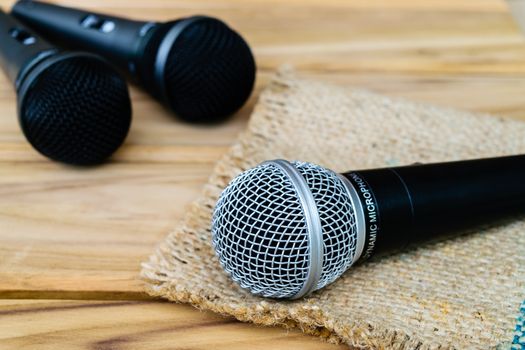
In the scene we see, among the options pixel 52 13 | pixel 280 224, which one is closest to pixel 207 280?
pixel 280 224

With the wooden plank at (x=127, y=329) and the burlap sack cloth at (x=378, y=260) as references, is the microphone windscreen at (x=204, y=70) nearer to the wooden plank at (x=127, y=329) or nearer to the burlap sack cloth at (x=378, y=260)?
the burlap sack cloth at (x=378, y=260)

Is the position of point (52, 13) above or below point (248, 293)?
above

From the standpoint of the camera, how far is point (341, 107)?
115cm

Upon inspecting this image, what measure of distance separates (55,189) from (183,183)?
0.18m

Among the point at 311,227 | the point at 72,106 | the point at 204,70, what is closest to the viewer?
the point at 311,227

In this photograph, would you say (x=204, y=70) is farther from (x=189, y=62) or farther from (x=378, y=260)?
(x=378, y=260)

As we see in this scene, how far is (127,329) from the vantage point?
31.2 inches

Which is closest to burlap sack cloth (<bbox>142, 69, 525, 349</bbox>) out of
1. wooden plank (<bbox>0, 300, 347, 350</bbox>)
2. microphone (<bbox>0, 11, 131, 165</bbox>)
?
wooden plank (<bbox>0, 300, 347, 350</bbox>)

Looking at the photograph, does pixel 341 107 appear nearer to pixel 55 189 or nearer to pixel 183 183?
pixel 183 183

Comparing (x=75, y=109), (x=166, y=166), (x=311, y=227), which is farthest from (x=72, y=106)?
(x=311, y=227)

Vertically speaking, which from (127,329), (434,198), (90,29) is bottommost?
(127,329)

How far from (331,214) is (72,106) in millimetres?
436

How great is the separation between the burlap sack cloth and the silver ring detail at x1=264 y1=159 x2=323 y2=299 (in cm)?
5

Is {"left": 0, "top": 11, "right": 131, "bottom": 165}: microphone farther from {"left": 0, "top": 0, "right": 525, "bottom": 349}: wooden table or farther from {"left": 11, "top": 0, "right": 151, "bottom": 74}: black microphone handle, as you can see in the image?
{"left": 11, "top": 0, "right": 151, "bottom": 74}: black microphone handle
